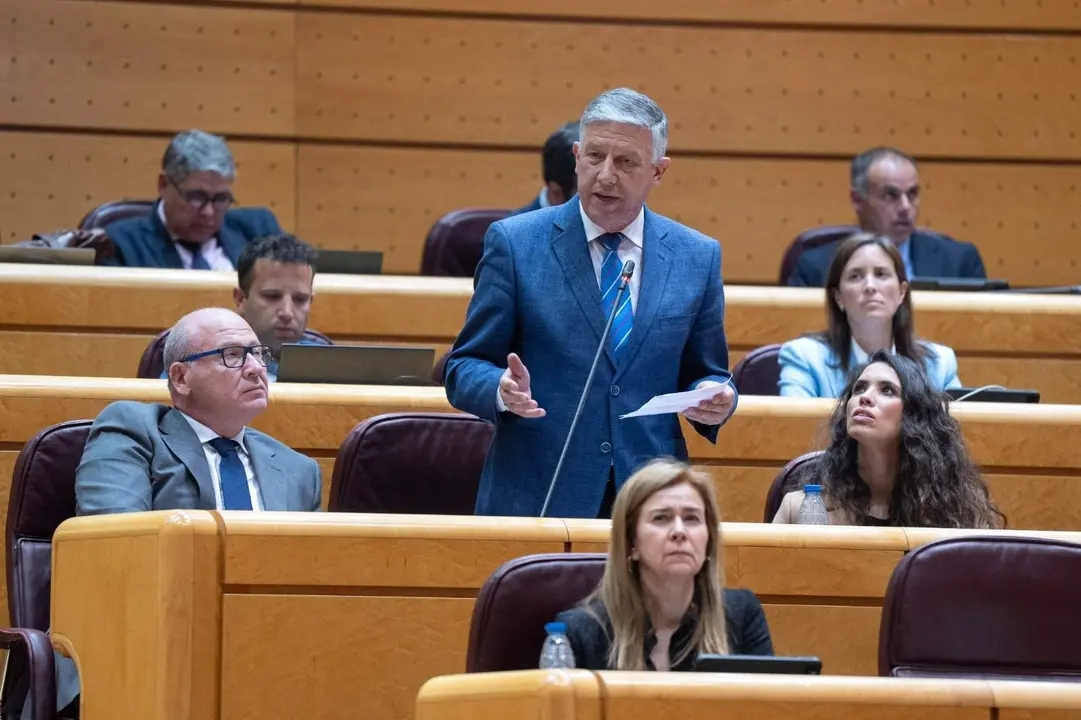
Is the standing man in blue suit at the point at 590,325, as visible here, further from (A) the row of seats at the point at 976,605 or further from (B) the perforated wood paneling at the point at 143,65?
(B) the perforated wood paneling at the point at 143,65

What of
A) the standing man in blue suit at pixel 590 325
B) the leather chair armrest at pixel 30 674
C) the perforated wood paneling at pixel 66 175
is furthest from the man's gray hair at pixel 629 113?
the perforated wood paneling at pixel 66 175

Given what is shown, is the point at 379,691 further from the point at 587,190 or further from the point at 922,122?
the point at 922,122

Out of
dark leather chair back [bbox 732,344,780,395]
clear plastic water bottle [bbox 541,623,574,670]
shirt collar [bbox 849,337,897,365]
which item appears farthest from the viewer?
dark leather chair back [bbox 732,344,780,395]

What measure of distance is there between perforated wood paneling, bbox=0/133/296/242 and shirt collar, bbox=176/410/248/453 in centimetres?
288

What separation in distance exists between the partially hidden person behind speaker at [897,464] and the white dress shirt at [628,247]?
21.8 inches

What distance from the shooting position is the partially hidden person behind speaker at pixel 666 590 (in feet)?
7.21

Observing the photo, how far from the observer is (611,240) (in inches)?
103

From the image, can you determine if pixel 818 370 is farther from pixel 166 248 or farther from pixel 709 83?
pixel 709 83

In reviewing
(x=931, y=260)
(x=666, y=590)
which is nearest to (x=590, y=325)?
(x=666, y=590)

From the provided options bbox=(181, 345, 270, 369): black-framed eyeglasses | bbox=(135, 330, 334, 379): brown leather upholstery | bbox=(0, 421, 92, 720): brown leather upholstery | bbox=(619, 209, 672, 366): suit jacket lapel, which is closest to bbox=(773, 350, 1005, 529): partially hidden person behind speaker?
bbox=(619, 209, 672, 366): suit jacket lapel

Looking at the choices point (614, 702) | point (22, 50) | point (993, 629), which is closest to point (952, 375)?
point (993, 629)

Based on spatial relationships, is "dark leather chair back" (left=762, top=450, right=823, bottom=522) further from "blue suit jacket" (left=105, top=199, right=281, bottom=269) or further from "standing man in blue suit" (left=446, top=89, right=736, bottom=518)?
"blue suit jacket" (left=105, top=199, right=281, bottom=269)

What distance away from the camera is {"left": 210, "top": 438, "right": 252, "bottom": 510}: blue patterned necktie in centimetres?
276

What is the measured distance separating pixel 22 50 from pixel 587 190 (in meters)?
3.43
